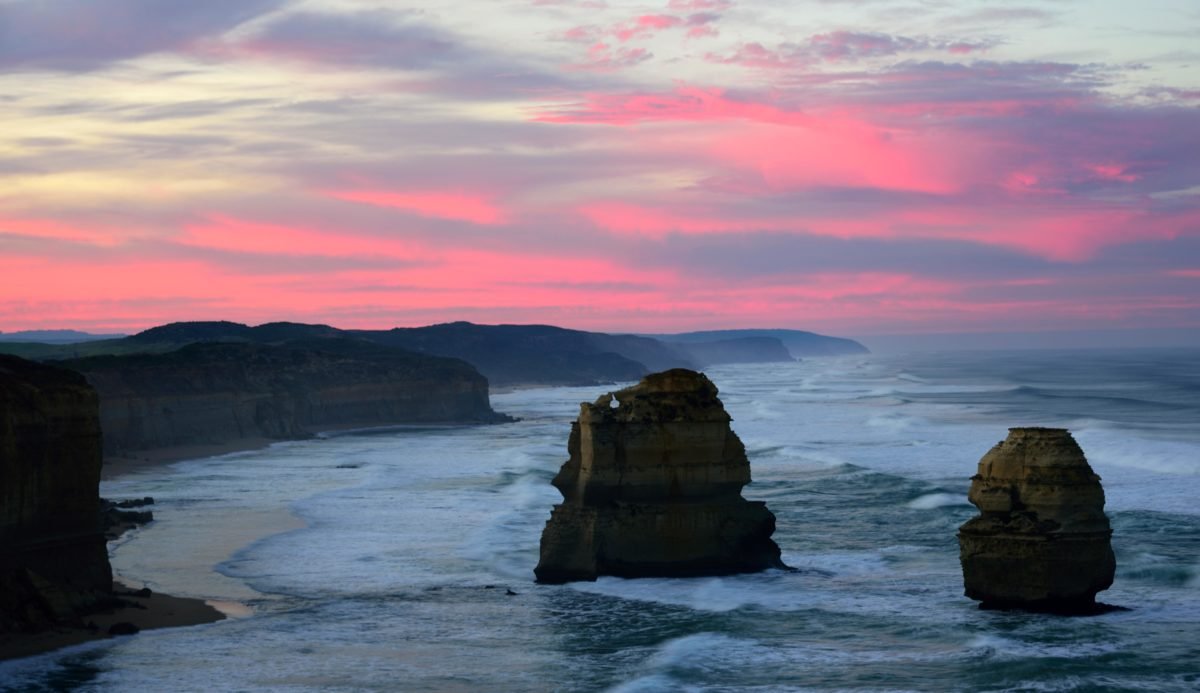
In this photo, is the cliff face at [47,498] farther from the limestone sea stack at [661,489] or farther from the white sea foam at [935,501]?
the white sea foam at [935,501]

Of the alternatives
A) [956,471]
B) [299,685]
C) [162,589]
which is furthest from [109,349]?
[299,685]

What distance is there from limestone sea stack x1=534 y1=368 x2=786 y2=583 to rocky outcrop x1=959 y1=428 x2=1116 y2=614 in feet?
17.7

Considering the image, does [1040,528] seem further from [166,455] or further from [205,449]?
[205,449]

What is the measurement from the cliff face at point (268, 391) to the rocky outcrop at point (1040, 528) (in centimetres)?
5070

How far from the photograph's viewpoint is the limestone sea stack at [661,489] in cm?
2967

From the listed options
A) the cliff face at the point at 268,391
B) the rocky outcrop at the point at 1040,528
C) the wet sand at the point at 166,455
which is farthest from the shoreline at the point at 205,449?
the rocky outcrop at the point at 1040,528

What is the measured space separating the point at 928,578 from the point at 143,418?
168 feet

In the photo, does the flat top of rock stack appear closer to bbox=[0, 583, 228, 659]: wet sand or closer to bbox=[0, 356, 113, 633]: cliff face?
bbox=[0, 583, 228, 659]: wet sand

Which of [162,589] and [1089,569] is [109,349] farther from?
[1089,569]

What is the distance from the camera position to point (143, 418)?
7288 cm

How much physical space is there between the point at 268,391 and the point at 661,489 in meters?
60.2

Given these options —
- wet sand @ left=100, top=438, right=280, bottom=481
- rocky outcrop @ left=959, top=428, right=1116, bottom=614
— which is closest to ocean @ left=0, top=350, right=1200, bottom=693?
rocky outcrop @ left=959, top=428, right=1116, bottom=614

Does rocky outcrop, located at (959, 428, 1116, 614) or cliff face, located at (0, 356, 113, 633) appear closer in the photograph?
rocky outcrop, located at (959, 428, 1116, 614)

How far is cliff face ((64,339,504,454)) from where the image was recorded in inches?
2874
